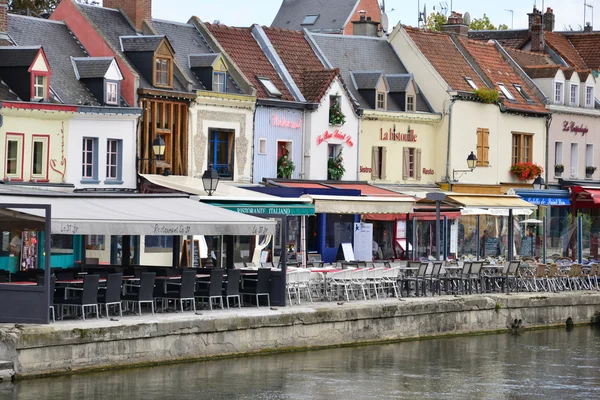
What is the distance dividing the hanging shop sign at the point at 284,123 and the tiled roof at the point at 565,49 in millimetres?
19319

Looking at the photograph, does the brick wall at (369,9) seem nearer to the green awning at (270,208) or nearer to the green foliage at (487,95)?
the green foliage at (487,95)

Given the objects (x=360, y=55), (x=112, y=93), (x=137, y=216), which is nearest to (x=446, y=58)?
(x=360, y=55)

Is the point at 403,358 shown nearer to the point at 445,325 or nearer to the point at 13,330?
the point at 445,325

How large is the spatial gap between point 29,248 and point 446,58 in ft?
70.2

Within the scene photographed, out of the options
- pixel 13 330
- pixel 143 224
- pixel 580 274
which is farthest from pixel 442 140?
pixel 13 330

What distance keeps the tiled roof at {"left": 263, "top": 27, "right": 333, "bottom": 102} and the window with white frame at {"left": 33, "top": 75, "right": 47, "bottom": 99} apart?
11.1 meters

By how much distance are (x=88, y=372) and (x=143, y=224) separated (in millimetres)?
3078

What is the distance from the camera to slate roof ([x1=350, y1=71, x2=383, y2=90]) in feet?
157

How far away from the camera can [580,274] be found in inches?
1508

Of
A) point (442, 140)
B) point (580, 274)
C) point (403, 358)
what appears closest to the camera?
point (403, 358)

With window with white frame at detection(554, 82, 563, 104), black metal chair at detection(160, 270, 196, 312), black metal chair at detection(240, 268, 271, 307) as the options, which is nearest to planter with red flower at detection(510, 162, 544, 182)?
window with white frame at detection(554, 82, 563, 104)

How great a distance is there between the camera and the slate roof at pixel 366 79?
47.8 meters

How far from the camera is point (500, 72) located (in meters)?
55.0

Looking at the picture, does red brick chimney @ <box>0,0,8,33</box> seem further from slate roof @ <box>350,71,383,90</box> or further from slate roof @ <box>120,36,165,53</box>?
slate roof @ <box>350,71,383,90</box>
